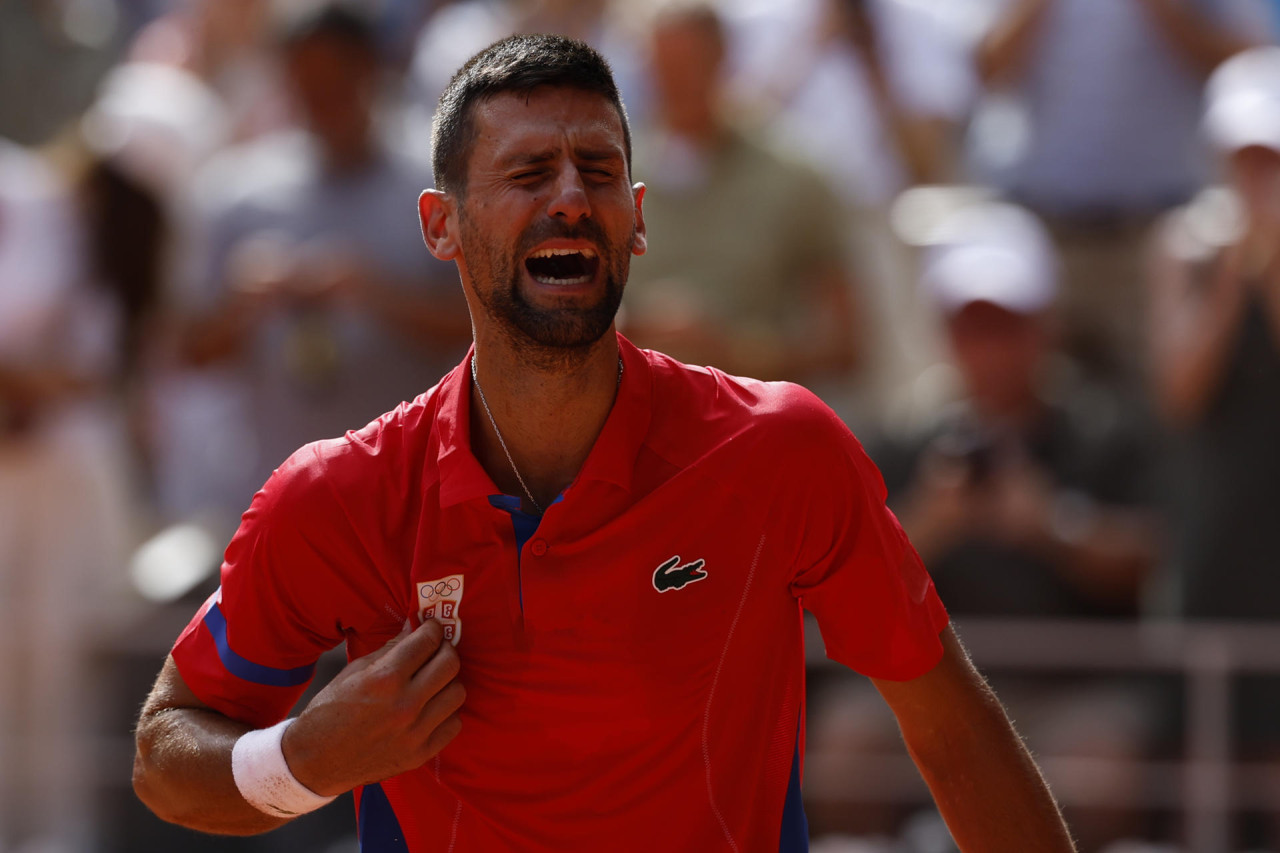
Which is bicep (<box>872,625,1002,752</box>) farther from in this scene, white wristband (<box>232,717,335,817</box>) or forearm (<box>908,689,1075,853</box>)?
white wristband (<box>232,717,335,817</box>)

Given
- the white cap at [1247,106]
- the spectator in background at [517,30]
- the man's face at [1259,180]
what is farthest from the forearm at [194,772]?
the spectator in background at [517,30]

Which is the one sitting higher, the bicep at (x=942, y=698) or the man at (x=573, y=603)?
the man at (x=573, y=603)

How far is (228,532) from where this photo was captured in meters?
6.67

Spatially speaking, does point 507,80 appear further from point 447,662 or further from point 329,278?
point 329,278

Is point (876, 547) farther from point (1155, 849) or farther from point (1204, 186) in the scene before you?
point (1204, 186)

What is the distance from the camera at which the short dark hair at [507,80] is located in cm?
292

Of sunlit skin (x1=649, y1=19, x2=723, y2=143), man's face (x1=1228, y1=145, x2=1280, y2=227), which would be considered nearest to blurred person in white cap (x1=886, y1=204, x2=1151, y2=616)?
man's face (x1=1228, y1=145, x2=1280, y2=227)

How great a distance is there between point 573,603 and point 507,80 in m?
0.87

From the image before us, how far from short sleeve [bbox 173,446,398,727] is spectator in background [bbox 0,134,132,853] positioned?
12.8 feet

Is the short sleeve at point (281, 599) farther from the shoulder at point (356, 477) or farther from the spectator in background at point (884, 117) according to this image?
the spectator in background at point (884, 117)

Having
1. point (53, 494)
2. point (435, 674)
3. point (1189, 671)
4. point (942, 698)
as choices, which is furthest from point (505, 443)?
point (53, 494)

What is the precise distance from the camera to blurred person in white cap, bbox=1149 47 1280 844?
583 centimetres

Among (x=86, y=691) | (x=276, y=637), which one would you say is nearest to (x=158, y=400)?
(x=86, y=691)

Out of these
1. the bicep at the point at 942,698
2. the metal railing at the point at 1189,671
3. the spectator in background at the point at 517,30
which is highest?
the spectator in background at the point at 517,30
